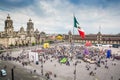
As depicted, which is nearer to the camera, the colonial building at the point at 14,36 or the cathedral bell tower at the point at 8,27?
the cathedral bell tower at the point at 8,27

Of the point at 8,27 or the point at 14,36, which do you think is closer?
the point at 8,27

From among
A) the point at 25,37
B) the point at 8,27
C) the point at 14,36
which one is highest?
the point at 8,27

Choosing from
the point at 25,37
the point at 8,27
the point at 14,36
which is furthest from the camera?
the point at 25,37

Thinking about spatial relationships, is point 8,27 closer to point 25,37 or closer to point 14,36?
point 14,36

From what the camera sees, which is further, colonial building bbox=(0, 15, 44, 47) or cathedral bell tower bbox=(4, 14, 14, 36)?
colonial building bbox=(0, 15, 44, 47)

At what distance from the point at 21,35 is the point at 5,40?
12244 mm

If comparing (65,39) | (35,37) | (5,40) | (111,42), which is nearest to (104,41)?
(111,42)

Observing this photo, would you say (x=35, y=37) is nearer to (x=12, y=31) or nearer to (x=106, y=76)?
(x=12, y=31)

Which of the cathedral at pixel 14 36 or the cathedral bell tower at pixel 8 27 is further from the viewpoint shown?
the cathedral at pixel 14 36

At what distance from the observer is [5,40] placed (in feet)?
238

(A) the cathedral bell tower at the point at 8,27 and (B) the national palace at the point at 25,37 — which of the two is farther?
(B) the national palace at the point at 25,37

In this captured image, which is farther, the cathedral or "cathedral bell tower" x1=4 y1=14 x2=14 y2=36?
the cathedral

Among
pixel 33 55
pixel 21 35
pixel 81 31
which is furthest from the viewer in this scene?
pixel 21 35

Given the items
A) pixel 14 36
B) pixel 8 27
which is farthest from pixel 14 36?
pixel 8 27
